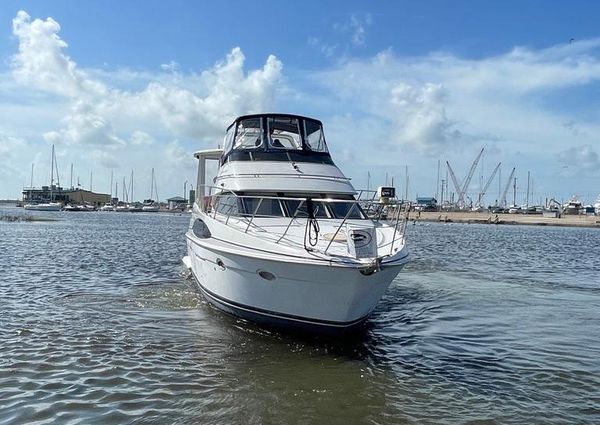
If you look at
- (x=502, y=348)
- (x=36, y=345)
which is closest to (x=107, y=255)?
(x=36, y=345)

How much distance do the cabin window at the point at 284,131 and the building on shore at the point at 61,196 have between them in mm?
135738

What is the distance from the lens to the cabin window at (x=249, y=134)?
50.4 feet

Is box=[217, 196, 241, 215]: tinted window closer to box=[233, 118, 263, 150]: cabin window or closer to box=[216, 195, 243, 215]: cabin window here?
box=[216, 195, 243, 215]: cabin window

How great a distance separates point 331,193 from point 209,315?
4.22m

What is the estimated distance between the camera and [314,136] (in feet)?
52.3

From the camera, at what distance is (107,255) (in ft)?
88.0

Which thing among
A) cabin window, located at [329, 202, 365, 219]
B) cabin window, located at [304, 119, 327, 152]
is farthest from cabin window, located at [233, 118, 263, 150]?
cabin window, located at [329, 202, 365, 219]

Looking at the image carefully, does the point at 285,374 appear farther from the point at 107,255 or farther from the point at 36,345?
the point at 107,255

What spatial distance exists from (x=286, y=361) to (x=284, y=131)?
26.1 feet

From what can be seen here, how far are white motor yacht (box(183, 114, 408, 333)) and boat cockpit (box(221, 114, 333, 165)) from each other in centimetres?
3

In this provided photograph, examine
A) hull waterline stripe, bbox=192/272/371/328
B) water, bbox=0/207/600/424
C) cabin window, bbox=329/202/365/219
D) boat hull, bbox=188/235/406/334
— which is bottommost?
water, bbox=0/207/600/424

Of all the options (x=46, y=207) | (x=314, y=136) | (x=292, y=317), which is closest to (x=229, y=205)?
(x=314, y=136)

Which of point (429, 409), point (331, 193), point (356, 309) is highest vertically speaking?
point (331, 193)

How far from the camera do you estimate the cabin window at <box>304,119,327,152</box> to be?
1577cm
